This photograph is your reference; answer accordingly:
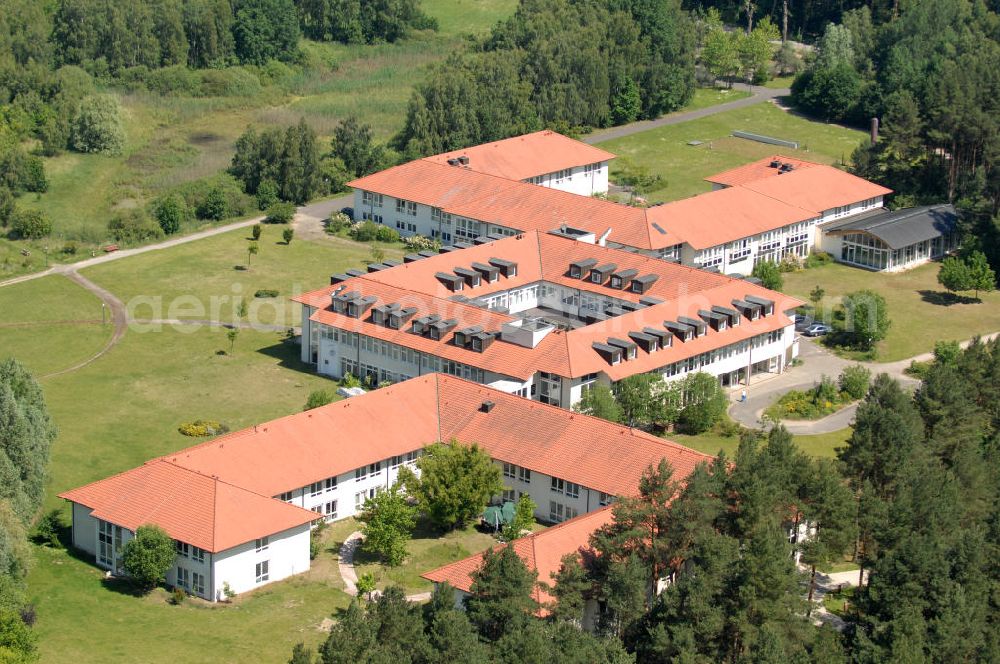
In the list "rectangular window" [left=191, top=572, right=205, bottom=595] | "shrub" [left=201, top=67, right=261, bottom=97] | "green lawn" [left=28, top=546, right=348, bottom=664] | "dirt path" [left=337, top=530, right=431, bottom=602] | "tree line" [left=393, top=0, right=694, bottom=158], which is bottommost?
"dirt path" [left=337, top=530, right=431, bottom=602]

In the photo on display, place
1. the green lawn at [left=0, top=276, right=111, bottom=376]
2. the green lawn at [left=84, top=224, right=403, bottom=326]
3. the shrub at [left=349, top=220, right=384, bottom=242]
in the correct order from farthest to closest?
the shrub at [left=349, top=220, right=384, bottom=242]
the green lawn at [left=84, top=224, right=403, bottom=326]
the green lawn at [left=0, top=276, right=111, bottom=376]

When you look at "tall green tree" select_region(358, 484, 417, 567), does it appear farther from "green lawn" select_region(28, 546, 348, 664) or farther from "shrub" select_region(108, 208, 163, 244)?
"shrub" select_region(108, 208, 163, 244)

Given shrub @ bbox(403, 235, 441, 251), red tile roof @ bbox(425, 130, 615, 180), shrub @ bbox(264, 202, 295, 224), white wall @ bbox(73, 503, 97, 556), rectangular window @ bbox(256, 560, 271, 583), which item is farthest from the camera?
red tile roof @ bbox(425, 130, 615, 180)

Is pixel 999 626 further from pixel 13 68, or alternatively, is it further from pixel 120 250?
pixel 13 68

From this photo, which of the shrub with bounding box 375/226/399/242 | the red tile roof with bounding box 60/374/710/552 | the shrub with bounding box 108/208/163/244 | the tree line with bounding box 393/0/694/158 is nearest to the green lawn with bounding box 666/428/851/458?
the red tile roof with bounding box 60/374/710/552

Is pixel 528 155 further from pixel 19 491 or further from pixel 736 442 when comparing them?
pixel 19 491

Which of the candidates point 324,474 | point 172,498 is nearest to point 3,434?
point 172,498
